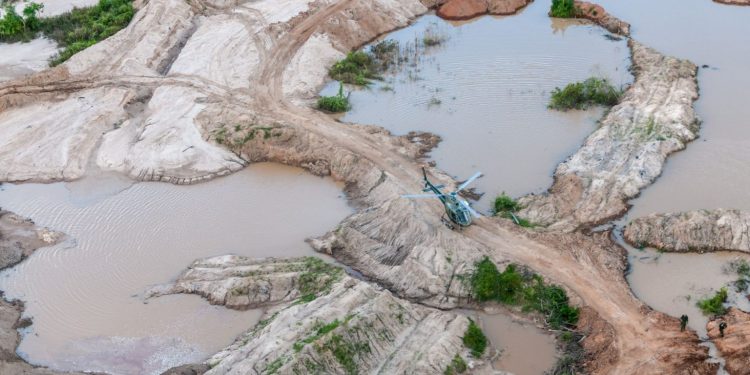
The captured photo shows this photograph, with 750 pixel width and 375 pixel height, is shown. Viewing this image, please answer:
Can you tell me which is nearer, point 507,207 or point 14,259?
point 14,259

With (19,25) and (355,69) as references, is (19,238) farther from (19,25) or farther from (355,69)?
(19,25)

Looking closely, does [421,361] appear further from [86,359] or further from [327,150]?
[327,150]

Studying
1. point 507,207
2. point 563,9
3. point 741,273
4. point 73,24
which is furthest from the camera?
point 73,24

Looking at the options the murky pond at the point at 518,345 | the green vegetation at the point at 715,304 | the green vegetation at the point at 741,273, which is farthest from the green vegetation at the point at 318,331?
the green vegetation at the point at 741,273

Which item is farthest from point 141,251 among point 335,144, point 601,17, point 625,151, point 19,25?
point 601,17

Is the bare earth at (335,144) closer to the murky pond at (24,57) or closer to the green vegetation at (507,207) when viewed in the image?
the green vegetation at (507,207)

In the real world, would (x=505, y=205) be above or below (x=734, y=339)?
above

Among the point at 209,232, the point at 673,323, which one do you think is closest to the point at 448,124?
the point at 209,232

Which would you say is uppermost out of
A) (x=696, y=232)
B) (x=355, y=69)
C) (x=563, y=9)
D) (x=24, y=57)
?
(x=563, y=9)
